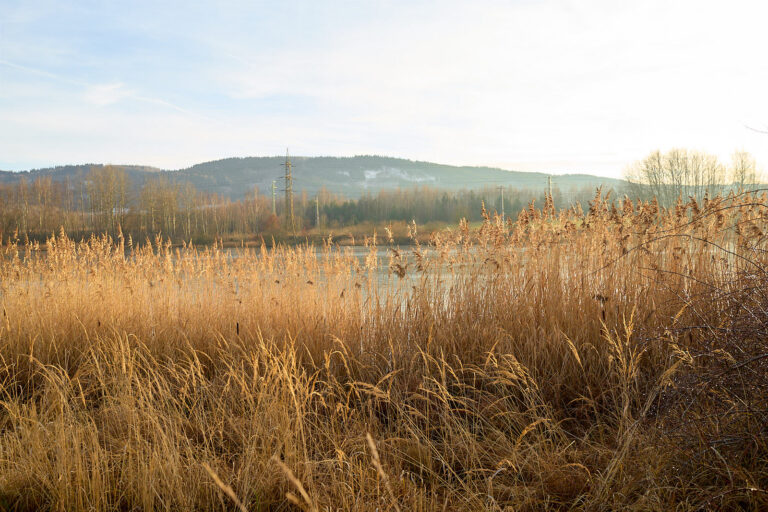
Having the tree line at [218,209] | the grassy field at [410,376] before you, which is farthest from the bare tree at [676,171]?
the grassy field at [410,376]

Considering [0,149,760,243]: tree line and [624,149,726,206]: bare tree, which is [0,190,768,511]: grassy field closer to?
[0,149,760,243]: tree line

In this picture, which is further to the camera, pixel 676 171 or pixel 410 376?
pixel 676 171

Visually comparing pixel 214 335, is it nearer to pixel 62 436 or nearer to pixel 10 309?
pixel 62 436

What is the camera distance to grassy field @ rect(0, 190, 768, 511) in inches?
101

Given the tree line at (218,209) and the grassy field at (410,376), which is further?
the tree line at (218,209)

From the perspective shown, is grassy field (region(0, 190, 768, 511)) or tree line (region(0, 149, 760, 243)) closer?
grassy field (region(0, 190, 768, 511))

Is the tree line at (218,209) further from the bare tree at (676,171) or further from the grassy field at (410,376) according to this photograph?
the grassy field at (410,376)

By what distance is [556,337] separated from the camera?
13.5 feet

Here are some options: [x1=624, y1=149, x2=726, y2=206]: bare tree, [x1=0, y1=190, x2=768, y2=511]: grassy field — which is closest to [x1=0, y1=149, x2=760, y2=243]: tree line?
[x1=624, y1=149, x2=726, y2=206]: bare tree

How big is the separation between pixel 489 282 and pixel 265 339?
223 centimetres

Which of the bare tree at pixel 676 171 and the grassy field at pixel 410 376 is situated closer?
the grassy field at pixel 410 376

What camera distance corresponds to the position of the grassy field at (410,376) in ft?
8.39

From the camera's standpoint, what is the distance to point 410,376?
12.7 feet

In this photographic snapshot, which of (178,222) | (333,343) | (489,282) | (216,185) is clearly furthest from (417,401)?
(216,185)
